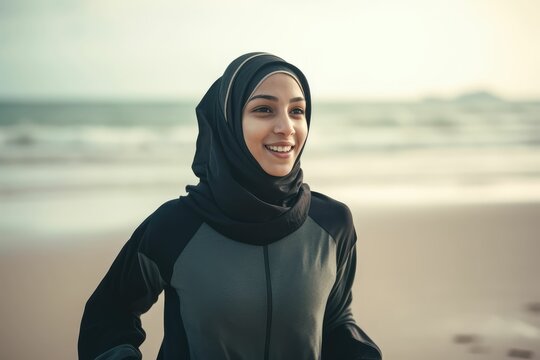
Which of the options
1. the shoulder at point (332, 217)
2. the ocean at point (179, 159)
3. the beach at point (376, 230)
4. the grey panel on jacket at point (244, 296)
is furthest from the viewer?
the ocean at point (179, 159)

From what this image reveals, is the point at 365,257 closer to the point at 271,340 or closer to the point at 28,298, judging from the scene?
the point at 28,298

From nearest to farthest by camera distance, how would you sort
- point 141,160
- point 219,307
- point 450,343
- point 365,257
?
point 219,307
point 450,343
point 365,257
point 141,160

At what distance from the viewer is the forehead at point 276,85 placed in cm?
181

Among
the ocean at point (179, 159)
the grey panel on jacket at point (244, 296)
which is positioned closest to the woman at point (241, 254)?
the grey panel on jacket at point (244, 296)

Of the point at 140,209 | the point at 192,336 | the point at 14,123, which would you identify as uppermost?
the point at 14,123

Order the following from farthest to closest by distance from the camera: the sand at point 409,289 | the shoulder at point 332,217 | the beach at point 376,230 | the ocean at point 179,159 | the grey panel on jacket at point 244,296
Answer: the ocean at point 179,159
the beach at point 376,230
the sand at point 409,289
the shoulder at point 332,217
the grey panel on jacket at point 244,296

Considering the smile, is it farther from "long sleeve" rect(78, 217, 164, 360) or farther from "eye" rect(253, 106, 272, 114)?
"long sleeve" rect(78, 217, 164, 360)

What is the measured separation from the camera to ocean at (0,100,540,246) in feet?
23.0

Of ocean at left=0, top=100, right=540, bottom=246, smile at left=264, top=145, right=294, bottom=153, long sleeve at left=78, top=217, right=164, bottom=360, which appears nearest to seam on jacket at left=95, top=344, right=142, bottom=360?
long sleeve at left=78, top=217, right=164, bottom=360

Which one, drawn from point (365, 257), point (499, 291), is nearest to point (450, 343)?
point (499, 291)

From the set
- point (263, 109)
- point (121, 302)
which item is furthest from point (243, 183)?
point (121, 302)

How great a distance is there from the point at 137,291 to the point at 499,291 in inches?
150

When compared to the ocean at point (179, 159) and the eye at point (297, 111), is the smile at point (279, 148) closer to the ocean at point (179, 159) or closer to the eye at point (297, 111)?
the eye at point (297, 111)

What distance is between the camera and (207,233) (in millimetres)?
1848
